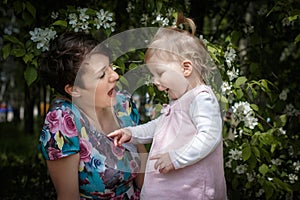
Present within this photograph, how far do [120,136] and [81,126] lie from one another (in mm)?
162

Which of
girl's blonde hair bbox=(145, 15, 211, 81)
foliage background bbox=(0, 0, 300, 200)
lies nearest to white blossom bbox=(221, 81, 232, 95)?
foliage background bbox=(0, 0, 300, 200)

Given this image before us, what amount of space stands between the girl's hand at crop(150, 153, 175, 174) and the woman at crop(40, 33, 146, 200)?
34cm

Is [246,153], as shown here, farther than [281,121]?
No

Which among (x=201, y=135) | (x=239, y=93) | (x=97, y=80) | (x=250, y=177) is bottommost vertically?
(x=250, y=177)

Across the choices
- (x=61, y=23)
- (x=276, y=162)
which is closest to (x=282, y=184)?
(x=276, y=162)

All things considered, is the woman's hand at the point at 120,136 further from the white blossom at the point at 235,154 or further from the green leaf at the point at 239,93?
the white blossom at the point at 235,154

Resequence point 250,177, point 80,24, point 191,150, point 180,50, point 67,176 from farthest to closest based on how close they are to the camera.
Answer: point 250,177 < point 80,24 < point 67,176 < point 180,50 < point 191,150

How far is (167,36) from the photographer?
2035mm

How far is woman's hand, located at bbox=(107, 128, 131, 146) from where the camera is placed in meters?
2.11

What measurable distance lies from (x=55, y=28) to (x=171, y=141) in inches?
44.9

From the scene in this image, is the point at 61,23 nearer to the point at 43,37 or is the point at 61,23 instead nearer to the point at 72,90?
the point at 43,37

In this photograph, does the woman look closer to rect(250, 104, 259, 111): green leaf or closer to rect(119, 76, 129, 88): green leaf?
rect(119, 76, 129, 88): green leaf

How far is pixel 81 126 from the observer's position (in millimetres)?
2166

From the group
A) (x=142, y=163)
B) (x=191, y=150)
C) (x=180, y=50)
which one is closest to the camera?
(x=191, y=150)
